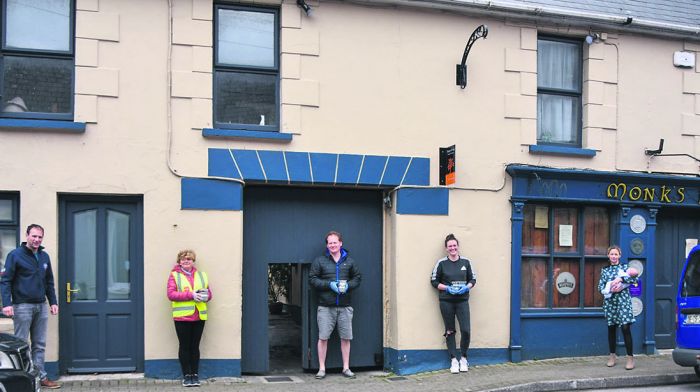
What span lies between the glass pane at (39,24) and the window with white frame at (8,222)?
194cm

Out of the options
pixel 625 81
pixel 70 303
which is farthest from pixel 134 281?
pixel 625 81

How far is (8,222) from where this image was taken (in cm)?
928

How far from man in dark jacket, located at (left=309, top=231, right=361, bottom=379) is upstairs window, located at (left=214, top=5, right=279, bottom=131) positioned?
1.89 m

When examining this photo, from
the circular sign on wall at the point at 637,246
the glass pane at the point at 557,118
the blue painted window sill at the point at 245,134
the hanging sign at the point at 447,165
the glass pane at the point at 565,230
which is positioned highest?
the glass pane at the point at 557,118

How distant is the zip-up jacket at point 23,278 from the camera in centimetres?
850

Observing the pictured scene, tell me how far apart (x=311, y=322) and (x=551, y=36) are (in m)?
5.65

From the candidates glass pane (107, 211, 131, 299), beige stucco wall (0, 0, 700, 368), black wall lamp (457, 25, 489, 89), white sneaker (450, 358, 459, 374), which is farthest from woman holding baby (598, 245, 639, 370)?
glass pane (107, 211, 131, 299)

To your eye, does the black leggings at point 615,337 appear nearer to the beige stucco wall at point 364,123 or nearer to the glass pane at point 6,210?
the beige stucco wall at point 364,123

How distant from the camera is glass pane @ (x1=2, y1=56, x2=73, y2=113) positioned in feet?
30.6

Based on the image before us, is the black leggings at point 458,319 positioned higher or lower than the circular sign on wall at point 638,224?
lower

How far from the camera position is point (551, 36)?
448 inches

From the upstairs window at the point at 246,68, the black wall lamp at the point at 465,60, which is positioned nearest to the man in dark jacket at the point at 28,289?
the upstairs window at the point at 246,68

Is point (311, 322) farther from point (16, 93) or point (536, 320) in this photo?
point (16, 93)

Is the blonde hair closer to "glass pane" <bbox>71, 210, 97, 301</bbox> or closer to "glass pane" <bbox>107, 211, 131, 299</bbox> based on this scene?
"glass pane" <bbox>107, 211, 131, 299</bbox>
